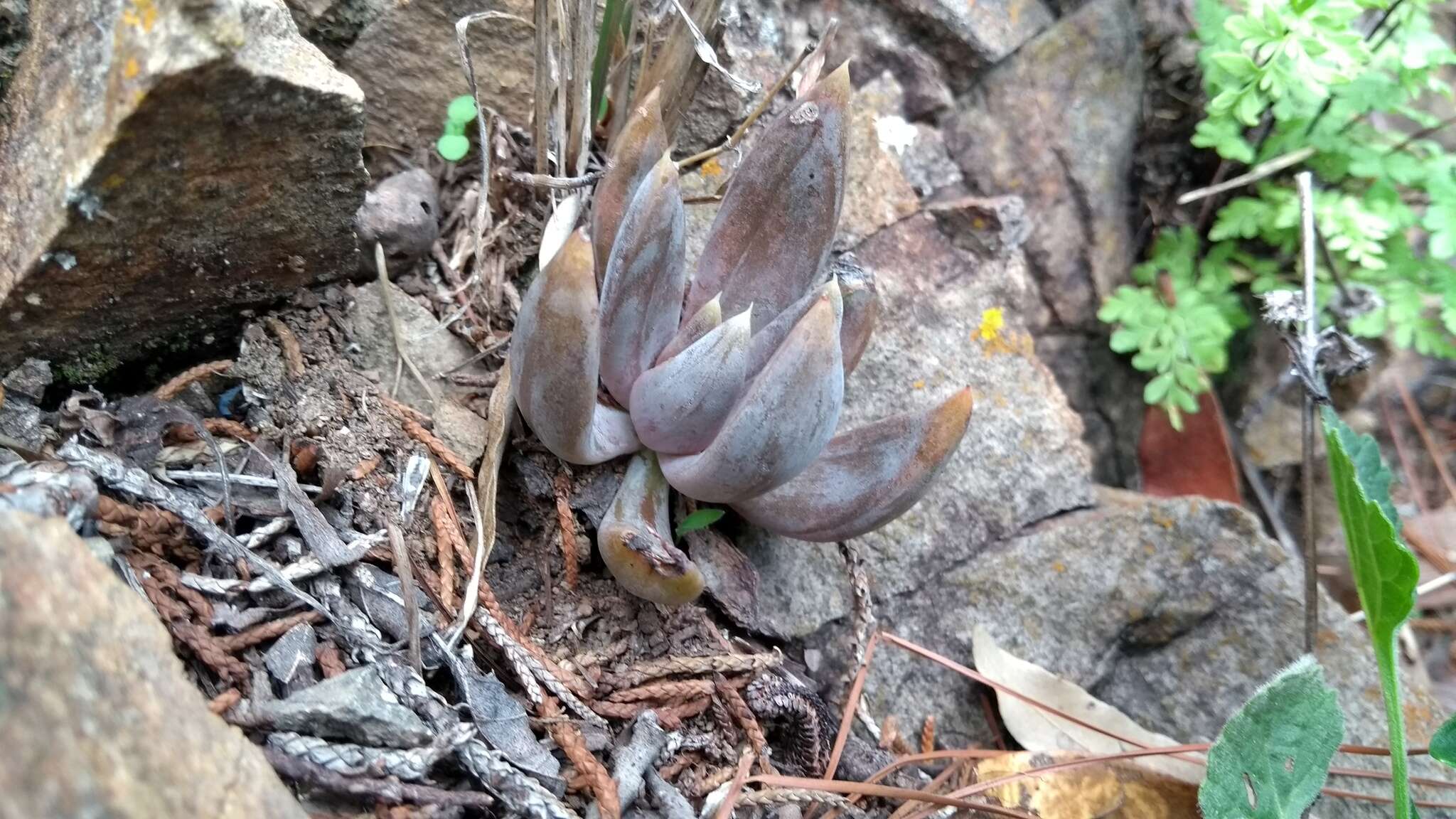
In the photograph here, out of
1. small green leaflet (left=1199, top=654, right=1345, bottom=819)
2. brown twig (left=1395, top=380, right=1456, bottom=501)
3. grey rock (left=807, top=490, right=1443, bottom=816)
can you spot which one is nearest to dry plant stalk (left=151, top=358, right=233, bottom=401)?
grey rock (left=807, top=490, right=1443, bottom=816)

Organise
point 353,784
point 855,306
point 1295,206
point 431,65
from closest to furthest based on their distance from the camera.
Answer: point 353,784, point 855,306, point 431,65, point 1295,206

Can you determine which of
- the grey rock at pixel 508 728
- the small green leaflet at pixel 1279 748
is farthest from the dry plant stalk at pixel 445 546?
the small green leaflet at pixel 1279 748

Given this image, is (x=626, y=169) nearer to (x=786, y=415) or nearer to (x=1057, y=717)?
(x=786, y=415)

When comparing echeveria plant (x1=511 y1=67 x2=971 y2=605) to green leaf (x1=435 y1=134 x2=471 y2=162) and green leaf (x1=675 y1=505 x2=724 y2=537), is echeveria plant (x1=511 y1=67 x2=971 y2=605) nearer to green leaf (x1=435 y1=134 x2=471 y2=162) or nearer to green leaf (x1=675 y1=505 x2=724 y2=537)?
green leaf (x1=675 y1=505 x2=724 y2=537)

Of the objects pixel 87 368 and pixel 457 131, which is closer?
pixel 87 368

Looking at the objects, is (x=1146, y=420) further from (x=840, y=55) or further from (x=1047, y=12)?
(x=840, y=55)

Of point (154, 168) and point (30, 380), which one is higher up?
point (154, 168)

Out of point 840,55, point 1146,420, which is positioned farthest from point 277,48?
point 1146,420

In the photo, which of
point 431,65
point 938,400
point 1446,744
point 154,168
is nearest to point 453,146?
point 431,65
